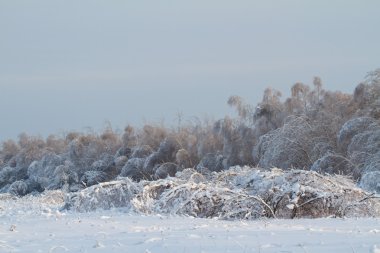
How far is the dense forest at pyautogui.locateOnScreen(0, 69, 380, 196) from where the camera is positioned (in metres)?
29.8

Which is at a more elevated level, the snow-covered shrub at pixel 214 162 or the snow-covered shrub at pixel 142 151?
the snow-covered shrub at pixel 214 162

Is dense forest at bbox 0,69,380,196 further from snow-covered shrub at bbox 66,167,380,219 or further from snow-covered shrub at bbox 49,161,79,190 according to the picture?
snow-covered shrub at bbox 66,167,380,219

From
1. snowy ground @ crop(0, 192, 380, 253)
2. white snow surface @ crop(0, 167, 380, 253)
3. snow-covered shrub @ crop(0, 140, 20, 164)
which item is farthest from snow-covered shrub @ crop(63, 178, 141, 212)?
snow-covered shrub @ crop(0, 140, 20, 164)

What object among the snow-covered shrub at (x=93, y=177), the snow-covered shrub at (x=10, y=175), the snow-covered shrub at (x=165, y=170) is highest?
the snow-covered shrub at (x=165, y=170)

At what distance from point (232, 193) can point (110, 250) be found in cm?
703

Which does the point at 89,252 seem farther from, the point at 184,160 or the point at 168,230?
the point at 184,160

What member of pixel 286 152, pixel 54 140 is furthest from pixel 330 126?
pixel 54 140

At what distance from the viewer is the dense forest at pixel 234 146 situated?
97.8 ft

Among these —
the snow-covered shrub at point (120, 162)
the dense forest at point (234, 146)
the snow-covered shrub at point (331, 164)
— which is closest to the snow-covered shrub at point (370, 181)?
the dense forest at point (234, 146)

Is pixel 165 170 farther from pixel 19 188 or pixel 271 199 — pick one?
pixel 271 199

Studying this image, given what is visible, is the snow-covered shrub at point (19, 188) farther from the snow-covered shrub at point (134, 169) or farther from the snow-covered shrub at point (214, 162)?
the snow-covered shrub at point (214, 162)

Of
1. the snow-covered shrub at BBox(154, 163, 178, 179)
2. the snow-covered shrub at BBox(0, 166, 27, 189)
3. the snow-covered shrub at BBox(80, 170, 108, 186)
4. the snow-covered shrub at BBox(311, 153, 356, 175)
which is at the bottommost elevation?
the snow-covered shrub at BBox(0, 166, 27, 189)

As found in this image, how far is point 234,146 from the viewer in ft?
134

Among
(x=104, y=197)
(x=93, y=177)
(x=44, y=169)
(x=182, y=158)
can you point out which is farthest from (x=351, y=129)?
(x=44, y=169)
